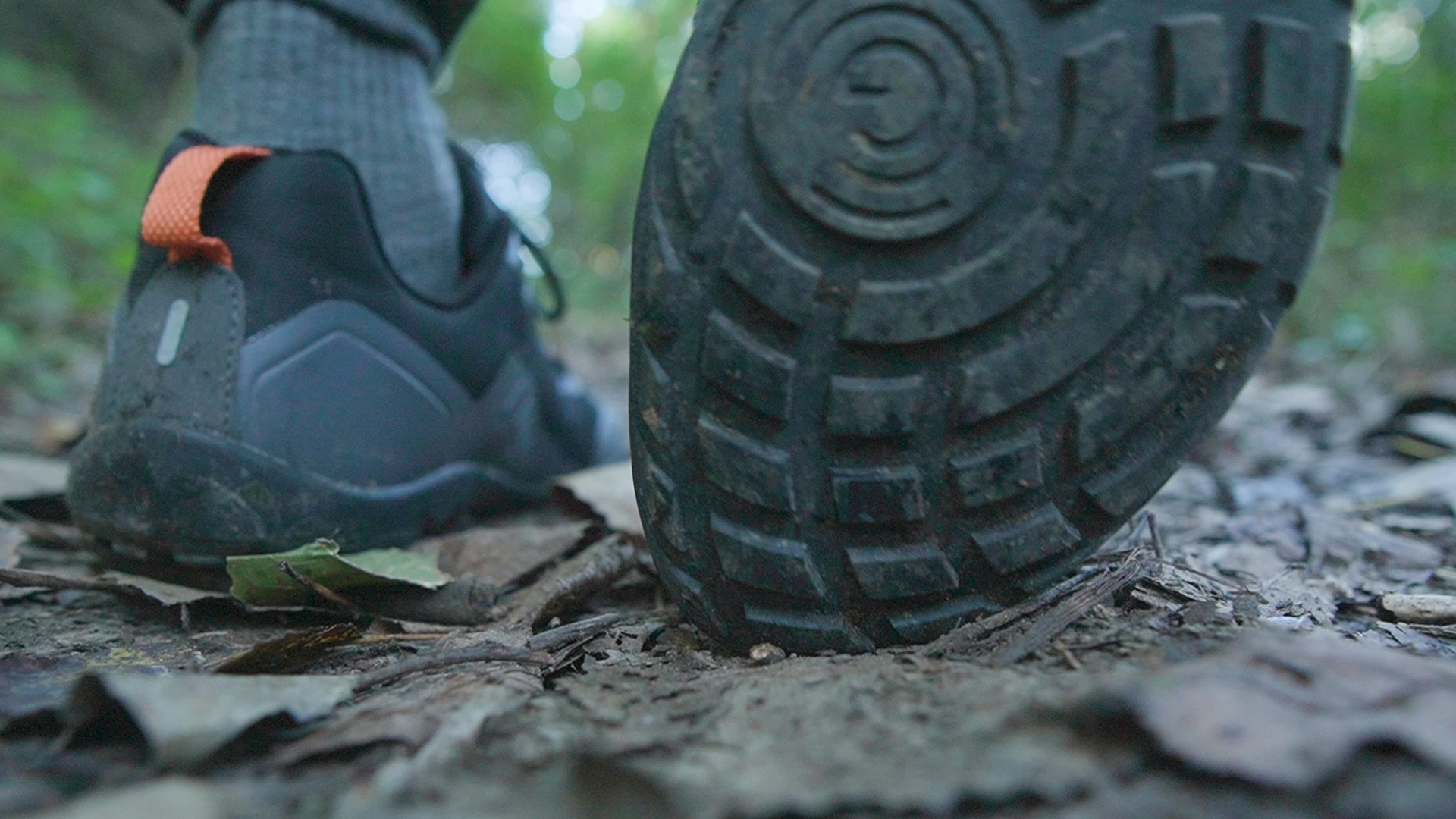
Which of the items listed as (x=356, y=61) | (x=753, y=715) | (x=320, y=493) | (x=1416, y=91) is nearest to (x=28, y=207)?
(x=356, y=61)

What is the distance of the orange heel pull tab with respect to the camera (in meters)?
1.08

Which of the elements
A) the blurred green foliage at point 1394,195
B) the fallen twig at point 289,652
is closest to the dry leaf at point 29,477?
the fallen twig at point 289,652

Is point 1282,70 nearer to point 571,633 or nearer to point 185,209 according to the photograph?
point 571,633

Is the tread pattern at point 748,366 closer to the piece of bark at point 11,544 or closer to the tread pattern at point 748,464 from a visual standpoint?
the tread pattern at point 748,464

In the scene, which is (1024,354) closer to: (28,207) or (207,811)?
(207,811)

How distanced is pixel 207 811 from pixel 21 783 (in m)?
0.18

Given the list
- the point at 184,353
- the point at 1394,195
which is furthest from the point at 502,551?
the point at 1394,195

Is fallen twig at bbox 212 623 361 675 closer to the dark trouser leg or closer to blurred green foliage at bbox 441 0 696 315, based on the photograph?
the dark trouser leg

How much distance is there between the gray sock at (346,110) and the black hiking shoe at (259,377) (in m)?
0.09

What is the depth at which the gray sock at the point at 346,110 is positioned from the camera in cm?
132

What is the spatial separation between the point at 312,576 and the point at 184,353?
316 millimetres

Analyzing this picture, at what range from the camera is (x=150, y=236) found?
1105mm

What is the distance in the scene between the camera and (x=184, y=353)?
1098 millimetres

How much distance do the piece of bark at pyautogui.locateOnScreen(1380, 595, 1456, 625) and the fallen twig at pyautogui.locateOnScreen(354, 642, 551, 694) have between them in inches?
33.6
